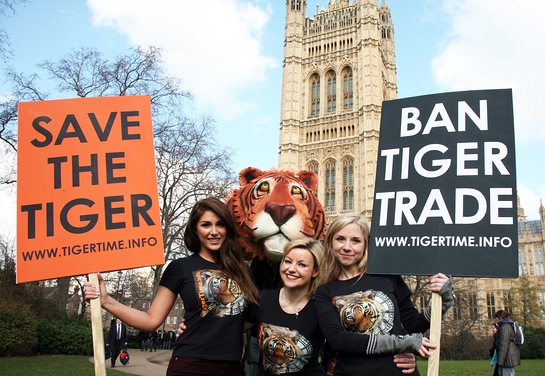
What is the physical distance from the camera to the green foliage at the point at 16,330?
1243 cm

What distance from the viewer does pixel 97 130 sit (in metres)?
2.88

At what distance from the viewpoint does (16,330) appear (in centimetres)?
1273

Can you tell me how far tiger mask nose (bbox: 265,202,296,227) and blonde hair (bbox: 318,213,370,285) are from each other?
759mm

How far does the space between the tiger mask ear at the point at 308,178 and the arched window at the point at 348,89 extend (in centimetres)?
4293

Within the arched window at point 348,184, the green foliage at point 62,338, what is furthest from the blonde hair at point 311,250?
the arched window at point 348,184

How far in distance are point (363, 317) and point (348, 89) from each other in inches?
1799

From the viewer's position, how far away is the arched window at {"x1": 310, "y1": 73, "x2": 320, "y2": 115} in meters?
47.4

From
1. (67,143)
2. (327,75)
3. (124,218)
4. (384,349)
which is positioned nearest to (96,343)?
(124,218)

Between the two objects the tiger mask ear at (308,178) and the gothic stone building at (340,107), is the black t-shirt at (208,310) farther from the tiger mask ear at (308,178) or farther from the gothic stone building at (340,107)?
the gothic stone building at (340,107)

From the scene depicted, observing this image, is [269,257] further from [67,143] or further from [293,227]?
[67,143]

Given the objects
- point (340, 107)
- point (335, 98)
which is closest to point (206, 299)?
point (340, 107)

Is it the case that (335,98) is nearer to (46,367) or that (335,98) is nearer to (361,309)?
(46,367)

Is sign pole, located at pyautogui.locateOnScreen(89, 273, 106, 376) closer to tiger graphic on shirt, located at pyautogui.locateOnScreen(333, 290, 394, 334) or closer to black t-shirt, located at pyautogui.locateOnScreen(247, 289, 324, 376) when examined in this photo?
black t-shirt, located at pyautogui.locateOnScreen(247, 289, 324, 376)

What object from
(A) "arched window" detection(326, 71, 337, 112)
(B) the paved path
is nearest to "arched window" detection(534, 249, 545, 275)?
(A) "arched window" detection(326, 71, 337, 112)
